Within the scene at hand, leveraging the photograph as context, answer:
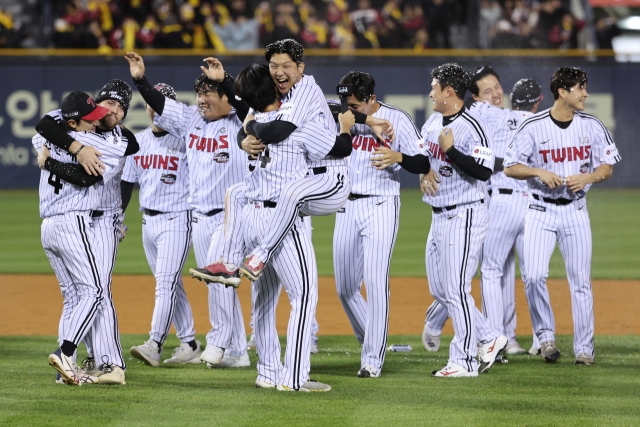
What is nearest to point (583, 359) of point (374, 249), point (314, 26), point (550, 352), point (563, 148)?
point (550, 352)

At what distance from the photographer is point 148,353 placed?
661 centimetres

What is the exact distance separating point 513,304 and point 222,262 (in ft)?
9.26

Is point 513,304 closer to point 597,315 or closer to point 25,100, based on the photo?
point 597,315

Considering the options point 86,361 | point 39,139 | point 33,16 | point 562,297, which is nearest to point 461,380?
point 86,361

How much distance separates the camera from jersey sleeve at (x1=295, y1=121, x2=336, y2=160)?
5.36 metres

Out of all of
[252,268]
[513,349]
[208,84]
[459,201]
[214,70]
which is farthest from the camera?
[513,349]

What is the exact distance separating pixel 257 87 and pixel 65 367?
1.91 meters

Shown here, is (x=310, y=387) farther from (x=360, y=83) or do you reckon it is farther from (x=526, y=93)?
(x=526, y=93)

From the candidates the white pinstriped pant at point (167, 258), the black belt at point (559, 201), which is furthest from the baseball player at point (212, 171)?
the black belt at point (559, 201)

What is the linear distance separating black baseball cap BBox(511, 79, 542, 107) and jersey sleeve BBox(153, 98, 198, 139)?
8.49ft

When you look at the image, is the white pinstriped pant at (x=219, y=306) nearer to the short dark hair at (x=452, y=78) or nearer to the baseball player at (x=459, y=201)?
the baseball player at (x=459, y=201)

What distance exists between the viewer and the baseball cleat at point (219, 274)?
5254 millimetres

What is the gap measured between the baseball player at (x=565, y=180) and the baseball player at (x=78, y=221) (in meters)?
2.83

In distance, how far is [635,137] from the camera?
18.5 meters
